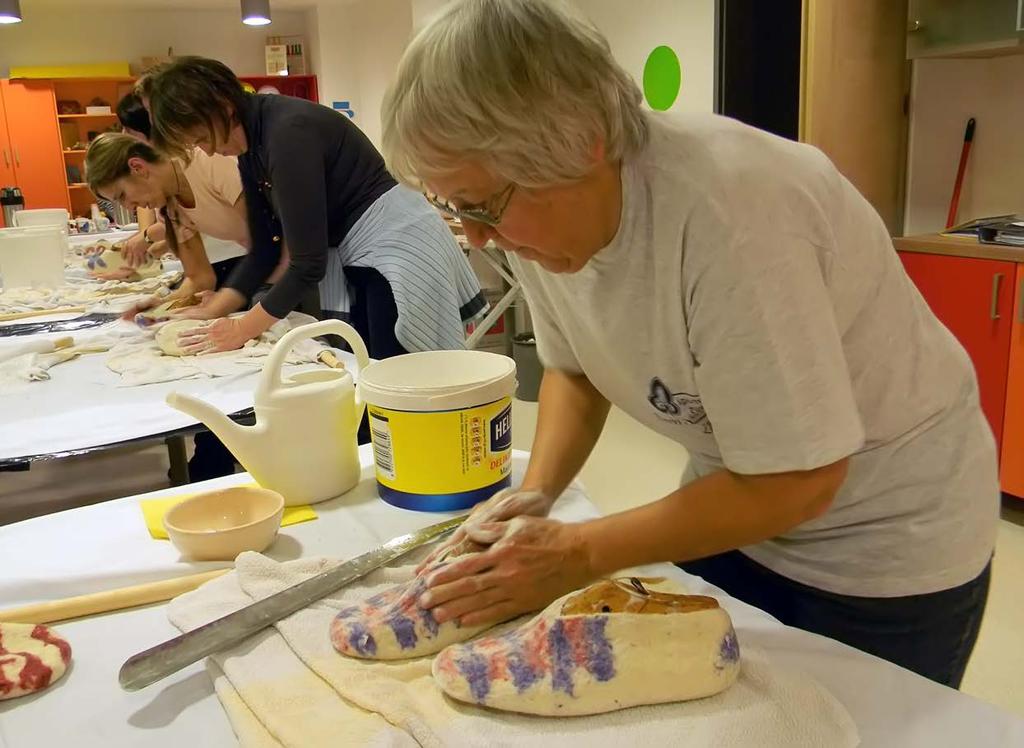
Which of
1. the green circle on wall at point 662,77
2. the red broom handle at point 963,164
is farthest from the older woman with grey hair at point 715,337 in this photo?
the green circle on wall at point 662,77

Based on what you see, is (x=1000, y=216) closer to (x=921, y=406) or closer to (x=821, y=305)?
(x=921, y=406)

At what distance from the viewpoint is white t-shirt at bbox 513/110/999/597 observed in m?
0.72

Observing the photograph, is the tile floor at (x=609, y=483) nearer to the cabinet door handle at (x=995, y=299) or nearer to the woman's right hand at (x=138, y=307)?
the woman's right hand at (x=138, y=307)

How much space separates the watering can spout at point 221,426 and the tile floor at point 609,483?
55.3 inches

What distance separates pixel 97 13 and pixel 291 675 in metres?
8.95

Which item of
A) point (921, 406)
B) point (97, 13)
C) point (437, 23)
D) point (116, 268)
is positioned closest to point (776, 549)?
point (921, 406)

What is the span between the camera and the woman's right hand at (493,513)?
0.91 m

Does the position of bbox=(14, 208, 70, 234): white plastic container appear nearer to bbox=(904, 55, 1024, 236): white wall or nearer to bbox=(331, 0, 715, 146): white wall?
bbox=(331, 0, 715, 146): white wall

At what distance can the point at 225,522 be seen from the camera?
1.11 m

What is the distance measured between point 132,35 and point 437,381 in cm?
841

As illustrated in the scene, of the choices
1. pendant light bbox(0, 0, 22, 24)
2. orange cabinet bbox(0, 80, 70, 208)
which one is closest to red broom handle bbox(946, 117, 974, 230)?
pendant light bbox(0, 0, 22, 24)

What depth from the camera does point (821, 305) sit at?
0.73 m

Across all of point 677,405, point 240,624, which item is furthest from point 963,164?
point 240,624

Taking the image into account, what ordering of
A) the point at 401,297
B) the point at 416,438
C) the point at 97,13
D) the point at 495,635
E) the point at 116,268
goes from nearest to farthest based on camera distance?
the point at 495,635
the point at 416,438
the point at 401,297
the point at 116,268
the point at 97,13
